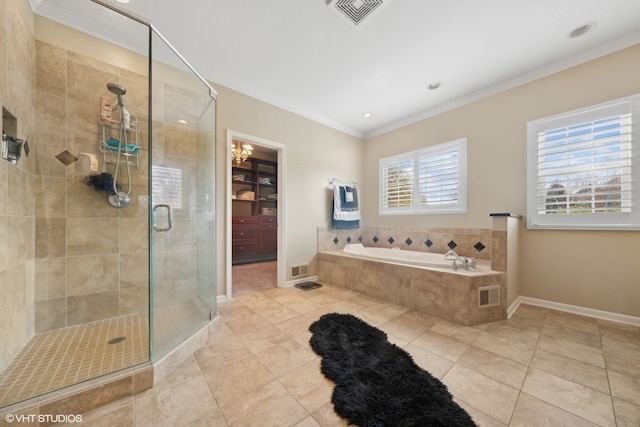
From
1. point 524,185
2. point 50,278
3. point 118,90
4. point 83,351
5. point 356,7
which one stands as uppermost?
point 356,7

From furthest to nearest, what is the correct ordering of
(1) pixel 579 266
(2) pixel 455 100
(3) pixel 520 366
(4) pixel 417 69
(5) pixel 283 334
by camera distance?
(2) pixel 455 100 < (4) pixel 417 69 < (1) pixel 579 266 < (5) pixel 283 334 < (3) pixel 520 366

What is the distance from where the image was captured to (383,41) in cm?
201

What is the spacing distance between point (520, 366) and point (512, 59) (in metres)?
2.79

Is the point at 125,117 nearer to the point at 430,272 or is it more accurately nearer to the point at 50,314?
the point at 50,314

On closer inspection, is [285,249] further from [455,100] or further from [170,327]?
[455,100]

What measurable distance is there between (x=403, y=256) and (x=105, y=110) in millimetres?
3697

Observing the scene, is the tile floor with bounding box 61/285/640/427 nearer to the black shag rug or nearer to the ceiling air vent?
the black shag rug

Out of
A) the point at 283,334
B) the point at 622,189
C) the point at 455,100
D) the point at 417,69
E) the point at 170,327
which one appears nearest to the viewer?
the point at 170,327

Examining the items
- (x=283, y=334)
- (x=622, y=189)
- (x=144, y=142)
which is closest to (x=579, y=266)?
(x=622, y=189)

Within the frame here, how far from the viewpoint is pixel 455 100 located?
2.97 metres

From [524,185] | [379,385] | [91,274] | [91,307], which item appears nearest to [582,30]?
[524,185]

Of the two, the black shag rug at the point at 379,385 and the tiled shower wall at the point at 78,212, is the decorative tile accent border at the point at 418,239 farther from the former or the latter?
the tiled shower wall at the point at 78,212

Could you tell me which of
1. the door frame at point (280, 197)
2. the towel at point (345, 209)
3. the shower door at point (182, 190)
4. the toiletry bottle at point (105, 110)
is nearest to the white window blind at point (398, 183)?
the towel at point (345, 209)

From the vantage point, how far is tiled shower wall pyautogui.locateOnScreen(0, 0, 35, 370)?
1.31 metres
